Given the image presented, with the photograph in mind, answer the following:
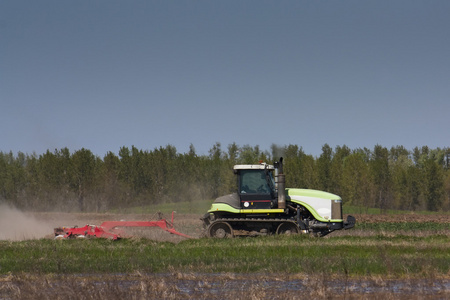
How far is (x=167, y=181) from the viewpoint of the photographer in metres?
85.9

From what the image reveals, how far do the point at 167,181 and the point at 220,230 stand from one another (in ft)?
202

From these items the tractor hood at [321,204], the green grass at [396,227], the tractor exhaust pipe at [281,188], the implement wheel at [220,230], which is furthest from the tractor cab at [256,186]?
the green grass at [396,227]

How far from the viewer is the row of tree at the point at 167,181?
81562 mm

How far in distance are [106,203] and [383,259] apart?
69419mm

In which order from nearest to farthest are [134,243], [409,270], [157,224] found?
[409,270]
[134,243]
[157,224]

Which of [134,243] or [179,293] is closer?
[179,293]

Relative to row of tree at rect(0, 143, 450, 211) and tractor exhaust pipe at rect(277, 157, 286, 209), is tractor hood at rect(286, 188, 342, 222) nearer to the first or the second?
tractor exhaust pipe at rect(277, 157, 286, 209)

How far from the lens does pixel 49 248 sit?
66.4 ft

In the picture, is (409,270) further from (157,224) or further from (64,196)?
(64,196)

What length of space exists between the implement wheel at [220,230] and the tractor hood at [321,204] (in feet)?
9.41

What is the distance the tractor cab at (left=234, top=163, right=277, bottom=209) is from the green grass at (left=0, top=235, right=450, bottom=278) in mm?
2304

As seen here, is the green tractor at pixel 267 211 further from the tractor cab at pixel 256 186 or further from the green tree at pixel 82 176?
the green tree at pixel 82 176

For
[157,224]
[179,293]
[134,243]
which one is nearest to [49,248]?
[134,243]

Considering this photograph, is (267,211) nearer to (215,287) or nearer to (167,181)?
(215,287)
